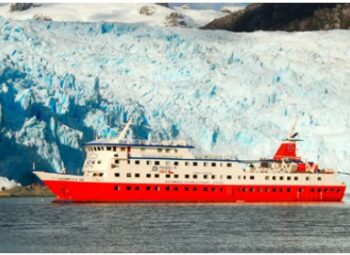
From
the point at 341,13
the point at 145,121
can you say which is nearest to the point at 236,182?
the point at 145,121

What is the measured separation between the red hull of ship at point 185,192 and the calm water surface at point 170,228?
186cm

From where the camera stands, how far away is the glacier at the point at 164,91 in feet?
175

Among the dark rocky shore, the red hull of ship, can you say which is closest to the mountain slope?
the red hull of ship

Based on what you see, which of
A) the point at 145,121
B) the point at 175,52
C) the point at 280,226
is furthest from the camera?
the point at 175,52

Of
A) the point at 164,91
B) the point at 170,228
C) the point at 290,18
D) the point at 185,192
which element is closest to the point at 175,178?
the point at 185,192

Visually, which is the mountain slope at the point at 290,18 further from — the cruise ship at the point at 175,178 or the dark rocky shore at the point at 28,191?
the dark rocky shore at the point at 28,191

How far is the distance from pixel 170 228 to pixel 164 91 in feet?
87.6

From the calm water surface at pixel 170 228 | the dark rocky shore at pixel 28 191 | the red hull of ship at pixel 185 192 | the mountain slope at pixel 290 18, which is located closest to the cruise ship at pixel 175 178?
the red hull of ship at pixel 185 192

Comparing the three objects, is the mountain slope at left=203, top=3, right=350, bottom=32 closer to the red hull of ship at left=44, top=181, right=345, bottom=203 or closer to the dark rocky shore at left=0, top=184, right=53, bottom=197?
the red hull of ship at left=44, top=181, right=345, bottom=203

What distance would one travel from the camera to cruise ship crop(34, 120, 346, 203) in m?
45.8

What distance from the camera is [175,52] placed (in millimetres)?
61781

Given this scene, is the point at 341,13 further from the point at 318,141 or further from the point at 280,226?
the point at 280,226

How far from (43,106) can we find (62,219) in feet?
59.8

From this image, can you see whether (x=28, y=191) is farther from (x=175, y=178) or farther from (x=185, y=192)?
(x=185, y=192)
